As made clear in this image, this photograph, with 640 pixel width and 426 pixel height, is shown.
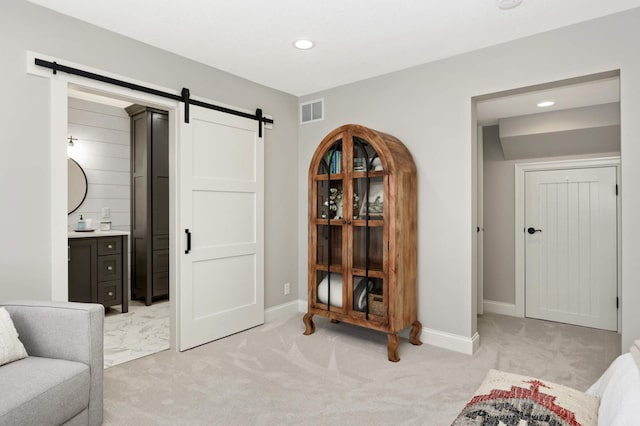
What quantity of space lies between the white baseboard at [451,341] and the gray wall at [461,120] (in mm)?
26

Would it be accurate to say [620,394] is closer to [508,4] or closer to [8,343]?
[508,4]

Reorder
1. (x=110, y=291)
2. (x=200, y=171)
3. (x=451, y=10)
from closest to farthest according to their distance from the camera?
1. (x=451, y=10)
2. (x=200, y=171)
3. (x=110, y=291)

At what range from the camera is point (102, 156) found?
4.73 m

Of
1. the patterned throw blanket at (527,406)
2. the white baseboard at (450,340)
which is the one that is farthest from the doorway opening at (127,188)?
the patterned throw blanket at (527,406)

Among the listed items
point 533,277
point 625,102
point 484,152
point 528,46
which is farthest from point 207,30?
point 533,277

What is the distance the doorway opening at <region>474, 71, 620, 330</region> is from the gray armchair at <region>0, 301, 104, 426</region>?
10.4ft

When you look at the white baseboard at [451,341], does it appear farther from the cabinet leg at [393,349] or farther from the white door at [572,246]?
the white door at [572,246]

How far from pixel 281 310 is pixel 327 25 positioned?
2784 mm

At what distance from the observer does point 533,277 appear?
4191 mm

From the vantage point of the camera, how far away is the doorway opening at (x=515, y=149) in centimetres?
361

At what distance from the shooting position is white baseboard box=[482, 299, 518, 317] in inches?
168

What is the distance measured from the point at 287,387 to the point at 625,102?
2.84 meters

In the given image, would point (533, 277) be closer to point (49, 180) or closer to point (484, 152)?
point (484, 152)

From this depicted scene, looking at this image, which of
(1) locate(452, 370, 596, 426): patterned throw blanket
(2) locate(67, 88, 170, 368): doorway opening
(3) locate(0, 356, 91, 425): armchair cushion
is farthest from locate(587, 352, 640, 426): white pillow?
(2) locate(67, 88, 170, 368): doorway opening
